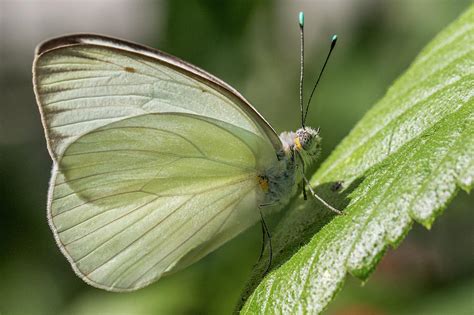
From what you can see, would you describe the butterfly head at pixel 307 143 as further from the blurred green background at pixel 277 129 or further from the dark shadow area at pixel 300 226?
the blurred green background at pixel 277 129

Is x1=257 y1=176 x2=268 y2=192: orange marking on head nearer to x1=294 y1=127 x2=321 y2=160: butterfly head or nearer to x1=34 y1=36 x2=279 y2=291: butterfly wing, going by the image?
x1=34 y1=36 x2=279 y2=291: butterfly wing

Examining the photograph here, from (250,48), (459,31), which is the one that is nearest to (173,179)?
(459,31)

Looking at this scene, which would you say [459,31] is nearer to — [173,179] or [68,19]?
[173,179]

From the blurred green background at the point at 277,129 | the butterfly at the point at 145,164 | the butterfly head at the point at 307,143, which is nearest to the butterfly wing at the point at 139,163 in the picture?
the butterfly at the point at 145,164

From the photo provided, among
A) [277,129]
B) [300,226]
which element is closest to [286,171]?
[300,226]

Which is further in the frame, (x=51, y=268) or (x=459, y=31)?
(x=51, y=268)

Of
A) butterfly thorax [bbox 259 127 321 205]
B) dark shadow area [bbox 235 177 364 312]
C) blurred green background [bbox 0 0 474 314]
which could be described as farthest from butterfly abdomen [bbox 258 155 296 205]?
blurred green background [bbox 0 0 474 314]

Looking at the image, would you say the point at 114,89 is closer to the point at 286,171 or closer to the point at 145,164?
the point at 145,164
